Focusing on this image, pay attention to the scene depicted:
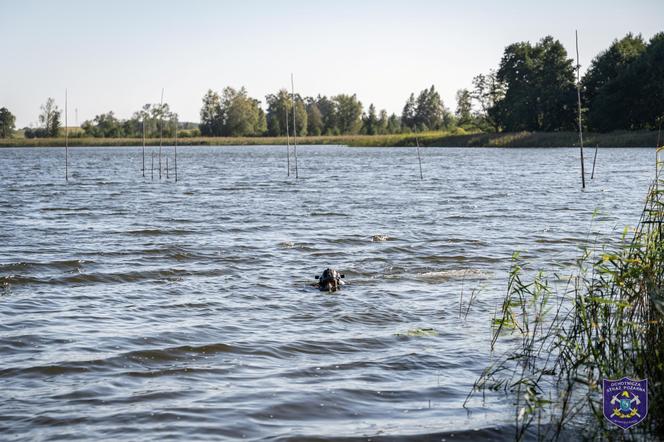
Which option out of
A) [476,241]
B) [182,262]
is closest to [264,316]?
[182,262]

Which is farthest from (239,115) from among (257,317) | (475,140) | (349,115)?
(257,317)

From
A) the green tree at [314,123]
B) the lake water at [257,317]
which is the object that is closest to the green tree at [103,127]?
the green tree at [314,123]

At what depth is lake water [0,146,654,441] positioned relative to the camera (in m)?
6.95

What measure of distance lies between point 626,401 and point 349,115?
181m

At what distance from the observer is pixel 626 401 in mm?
5961

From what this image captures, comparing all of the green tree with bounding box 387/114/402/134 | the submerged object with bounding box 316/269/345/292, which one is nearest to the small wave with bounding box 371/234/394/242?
the submerged object with bounding box 316/269/345/292

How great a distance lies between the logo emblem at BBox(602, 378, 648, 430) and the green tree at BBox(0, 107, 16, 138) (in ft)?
586

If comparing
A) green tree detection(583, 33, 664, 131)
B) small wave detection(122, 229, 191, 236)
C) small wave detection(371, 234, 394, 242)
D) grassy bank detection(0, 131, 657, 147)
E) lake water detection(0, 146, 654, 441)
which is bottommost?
lake water detection(0, 146, 654, 441)

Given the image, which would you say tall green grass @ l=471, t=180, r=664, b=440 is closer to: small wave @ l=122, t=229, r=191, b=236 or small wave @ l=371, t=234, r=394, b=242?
small wave @ l=371, t=234, r=394, b=242

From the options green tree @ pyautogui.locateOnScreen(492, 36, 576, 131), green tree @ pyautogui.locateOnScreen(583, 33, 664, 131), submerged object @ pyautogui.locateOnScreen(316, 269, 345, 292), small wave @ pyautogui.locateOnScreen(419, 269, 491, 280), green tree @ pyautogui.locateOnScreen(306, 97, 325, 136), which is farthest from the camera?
green tree @ pyautogui.locateOnScreen(306, 97, 325, 136)

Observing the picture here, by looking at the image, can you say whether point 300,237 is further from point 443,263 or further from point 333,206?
point 333,206

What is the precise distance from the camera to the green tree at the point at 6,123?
167m

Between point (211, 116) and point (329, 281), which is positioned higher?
point (211, 116)

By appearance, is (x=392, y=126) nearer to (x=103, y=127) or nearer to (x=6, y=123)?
(x=103, y=127)
